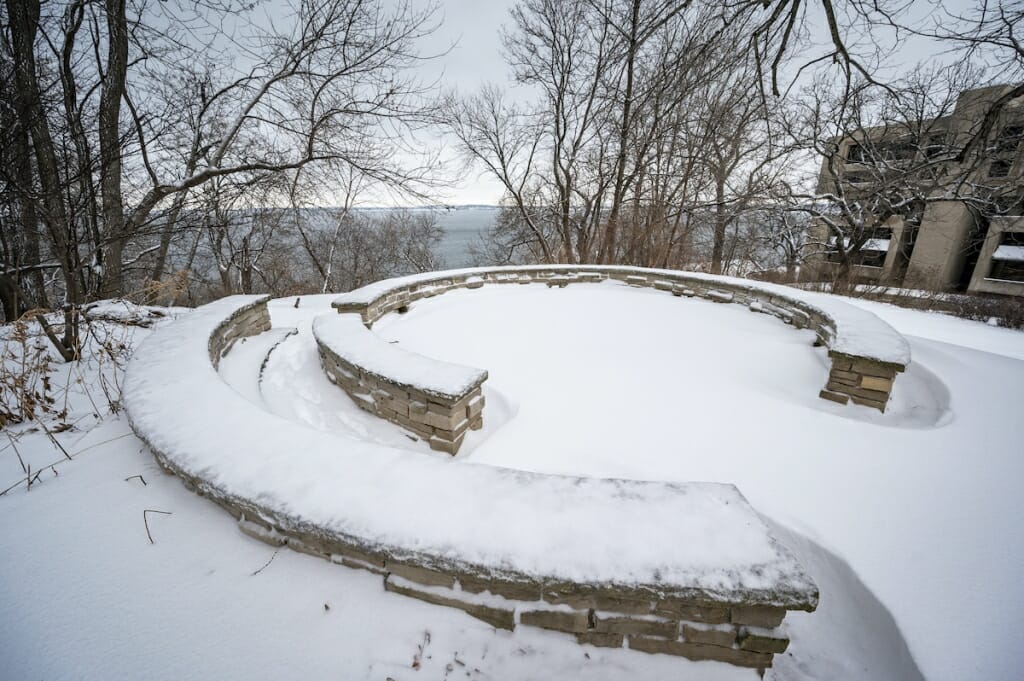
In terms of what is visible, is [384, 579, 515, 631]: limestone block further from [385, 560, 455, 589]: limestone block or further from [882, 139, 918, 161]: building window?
[882, 139, 918, 161]: building window

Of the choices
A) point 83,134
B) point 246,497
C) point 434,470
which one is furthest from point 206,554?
point 83,134

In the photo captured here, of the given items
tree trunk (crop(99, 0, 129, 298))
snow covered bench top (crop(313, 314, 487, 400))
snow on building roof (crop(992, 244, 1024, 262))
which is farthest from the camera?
snow on building roof (crop(992, 244, 1024, 262))

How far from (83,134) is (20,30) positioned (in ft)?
5.10

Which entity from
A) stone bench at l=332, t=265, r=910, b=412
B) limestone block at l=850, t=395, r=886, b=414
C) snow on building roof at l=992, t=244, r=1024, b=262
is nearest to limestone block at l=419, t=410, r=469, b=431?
stone bench at l=332, t=265, r=910, b=412

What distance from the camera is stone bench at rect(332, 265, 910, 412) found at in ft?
10.6

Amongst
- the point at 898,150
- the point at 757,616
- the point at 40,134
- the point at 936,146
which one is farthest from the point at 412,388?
the point at 898,150

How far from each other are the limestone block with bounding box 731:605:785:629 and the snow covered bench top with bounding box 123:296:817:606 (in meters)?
0.06

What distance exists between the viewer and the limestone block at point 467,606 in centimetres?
132

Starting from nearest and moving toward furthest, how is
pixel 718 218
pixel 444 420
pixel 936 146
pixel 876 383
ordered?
pixel 444 420 → pixel 876 383 → pixel 936 146 → pixel 718 218

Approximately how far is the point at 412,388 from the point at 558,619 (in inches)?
71.8

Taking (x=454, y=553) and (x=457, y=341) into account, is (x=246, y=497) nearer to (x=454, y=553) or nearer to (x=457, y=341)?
(x=454, y=553)

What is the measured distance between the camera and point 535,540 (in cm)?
132

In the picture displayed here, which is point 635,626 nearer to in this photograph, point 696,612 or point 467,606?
point 696,612

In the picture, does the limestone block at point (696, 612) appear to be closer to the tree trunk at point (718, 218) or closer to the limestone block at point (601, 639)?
the limestone block at point (601, 639)
